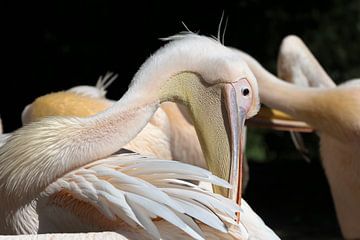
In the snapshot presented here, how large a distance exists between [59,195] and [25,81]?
5.02 metres

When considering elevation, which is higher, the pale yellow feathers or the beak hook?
the beak hook

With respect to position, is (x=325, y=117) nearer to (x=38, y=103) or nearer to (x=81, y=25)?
(x=38, y=103)

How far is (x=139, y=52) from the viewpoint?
773cm

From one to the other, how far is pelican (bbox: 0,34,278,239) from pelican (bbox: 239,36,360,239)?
1.29m

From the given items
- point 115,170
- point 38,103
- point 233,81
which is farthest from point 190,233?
point 38,103

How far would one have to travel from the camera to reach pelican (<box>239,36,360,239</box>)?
165 inches

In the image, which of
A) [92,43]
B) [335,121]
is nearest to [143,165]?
[335,121]

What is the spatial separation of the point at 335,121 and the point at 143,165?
1678 mm

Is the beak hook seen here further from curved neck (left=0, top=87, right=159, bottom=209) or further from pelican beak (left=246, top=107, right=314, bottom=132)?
pelican beak (left=246, top=107, right=314, bottom=132)

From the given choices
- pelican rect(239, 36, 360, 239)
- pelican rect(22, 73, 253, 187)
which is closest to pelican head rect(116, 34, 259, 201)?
pelican rect(22, 73, 253, 187)

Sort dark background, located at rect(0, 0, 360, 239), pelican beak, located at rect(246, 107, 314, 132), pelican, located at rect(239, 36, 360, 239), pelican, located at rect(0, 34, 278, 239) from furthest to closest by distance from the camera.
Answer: dark background, located at rect(0, 0, 360, 239) < pelican beak, located at rect(246, 107, 314, 132) < pelican, located at rect(239, 36, 360, 239) < pelican, located at rect(0, 34, 278, 239)

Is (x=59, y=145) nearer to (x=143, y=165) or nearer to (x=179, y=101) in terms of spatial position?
(x=143, y=165)

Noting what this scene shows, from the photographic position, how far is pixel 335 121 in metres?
4.24

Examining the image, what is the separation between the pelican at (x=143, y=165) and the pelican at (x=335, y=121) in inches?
50.6
